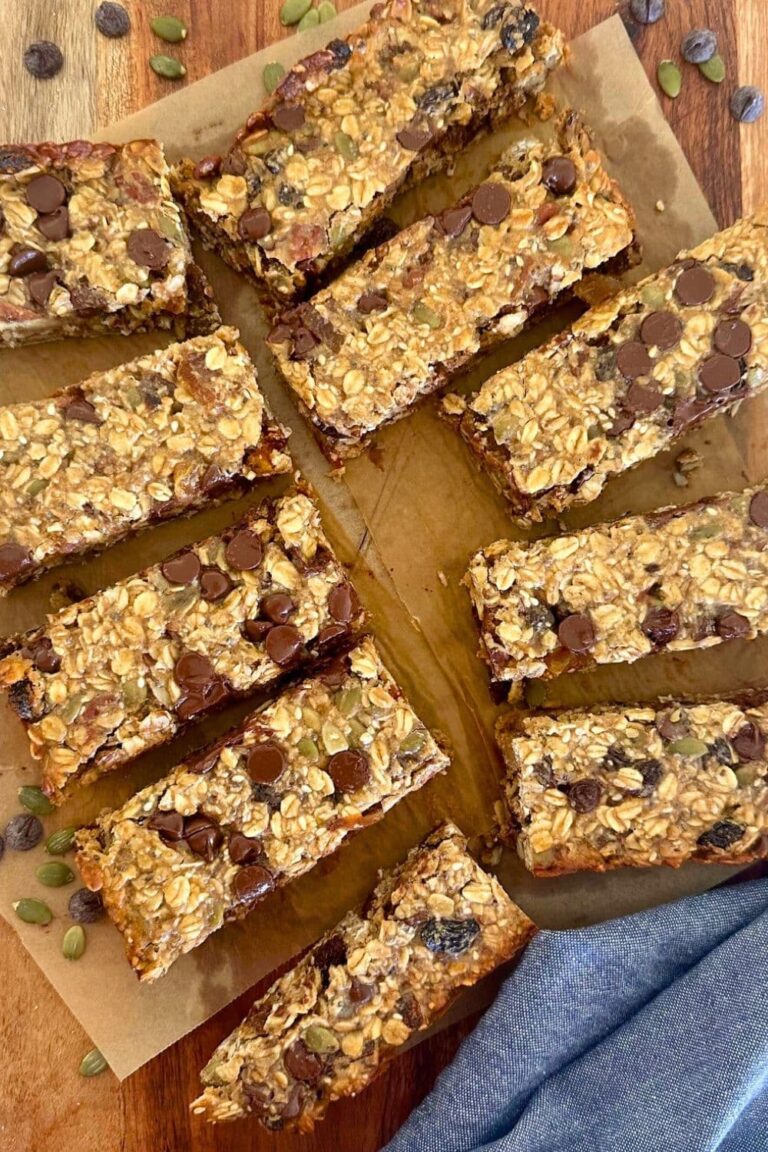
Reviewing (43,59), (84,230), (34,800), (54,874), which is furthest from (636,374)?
(54,874)

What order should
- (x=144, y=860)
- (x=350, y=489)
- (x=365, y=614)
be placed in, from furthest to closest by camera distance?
1. (x=350, y=489)
2. (x=365, y=614)
3. (x=144, y=860)

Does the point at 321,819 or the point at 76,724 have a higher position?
→ the point at 76,724

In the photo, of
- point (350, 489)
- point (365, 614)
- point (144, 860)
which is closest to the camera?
point (144, 860)

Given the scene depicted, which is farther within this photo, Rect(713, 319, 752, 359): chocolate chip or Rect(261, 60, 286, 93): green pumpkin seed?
Rect(261, 60, 286, 93): green pumpkin seed

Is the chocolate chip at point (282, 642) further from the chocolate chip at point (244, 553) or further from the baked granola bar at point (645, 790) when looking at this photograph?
the baked granola bar at point (645, 790)

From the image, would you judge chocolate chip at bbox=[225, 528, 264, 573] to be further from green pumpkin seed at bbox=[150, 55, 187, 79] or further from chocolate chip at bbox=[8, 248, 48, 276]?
green pumpkin seed at bbox=[150, 55, 187, 79]

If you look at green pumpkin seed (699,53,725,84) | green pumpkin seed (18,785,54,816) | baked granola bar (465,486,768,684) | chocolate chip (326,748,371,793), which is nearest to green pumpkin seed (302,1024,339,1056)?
chocolate chip (326,748,371,793)

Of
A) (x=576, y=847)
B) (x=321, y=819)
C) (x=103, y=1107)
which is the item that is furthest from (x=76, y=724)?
(x=576, y=847)

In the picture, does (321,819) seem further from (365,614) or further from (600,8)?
(600,8)

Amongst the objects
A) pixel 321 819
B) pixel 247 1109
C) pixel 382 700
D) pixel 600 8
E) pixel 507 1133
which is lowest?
pixel 507 1133
